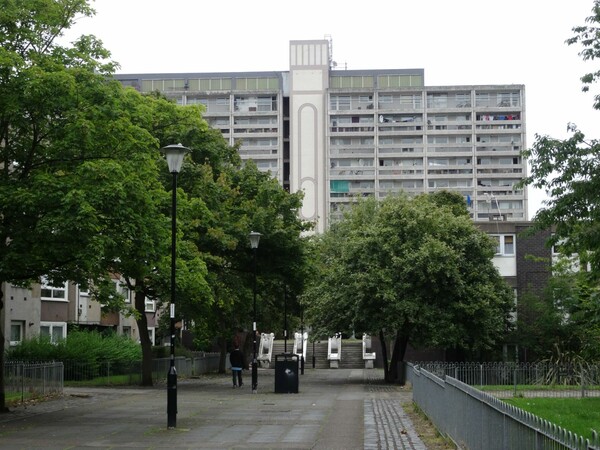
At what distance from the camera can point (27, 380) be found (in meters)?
27.1

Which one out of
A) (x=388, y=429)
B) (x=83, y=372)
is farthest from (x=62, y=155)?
(x=83, y=372)

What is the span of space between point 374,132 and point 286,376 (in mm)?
97514

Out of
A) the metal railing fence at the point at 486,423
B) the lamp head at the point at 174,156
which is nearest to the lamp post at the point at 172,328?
the lamp head at the point at 174,156

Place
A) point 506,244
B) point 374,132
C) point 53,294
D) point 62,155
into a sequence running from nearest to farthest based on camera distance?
point 62,155
point 53,294
point 506,244
point 374,132

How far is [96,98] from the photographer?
67.8ft

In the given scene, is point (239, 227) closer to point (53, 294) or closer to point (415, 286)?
point (415, 286)

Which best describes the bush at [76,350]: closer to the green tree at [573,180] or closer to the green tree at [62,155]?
the green tree at [62,155]

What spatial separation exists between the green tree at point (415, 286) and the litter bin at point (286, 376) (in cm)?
672

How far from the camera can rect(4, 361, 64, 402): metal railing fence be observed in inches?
1053

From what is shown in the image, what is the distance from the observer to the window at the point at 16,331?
3853cm

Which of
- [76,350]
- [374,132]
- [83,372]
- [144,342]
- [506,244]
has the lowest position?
[83,372]

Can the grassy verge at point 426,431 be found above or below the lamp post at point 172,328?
below

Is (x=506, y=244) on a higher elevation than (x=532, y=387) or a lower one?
higher

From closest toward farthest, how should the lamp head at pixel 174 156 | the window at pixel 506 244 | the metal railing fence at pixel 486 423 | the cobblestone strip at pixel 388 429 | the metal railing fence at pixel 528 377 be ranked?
the metal railing fence at pixel 486 423, the cobblestone strip at pixel 388 429, the lamp head at pixel 174 156, the metal railing fence at pixel 528 377, the window at pixel 506 244
